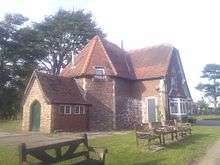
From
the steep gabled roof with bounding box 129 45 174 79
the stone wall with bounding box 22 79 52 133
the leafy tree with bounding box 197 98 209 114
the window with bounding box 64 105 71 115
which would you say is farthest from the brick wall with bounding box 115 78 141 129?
the leafy tree with bounding box 197 98 209 114

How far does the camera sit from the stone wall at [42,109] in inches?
1135

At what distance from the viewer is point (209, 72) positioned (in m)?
86.9

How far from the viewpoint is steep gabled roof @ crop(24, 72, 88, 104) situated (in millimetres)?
29391

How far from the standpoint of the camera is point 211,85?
279 ft

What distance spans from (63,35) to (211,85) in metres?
45.8

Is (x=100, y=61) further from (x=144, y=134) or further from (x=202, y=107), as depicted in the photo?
(x=202, y=107)

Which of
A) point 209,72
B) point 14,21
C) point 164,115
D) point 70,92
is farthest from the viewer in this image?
point 209,72

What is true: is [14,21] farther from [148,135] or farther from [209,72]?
[209,72]

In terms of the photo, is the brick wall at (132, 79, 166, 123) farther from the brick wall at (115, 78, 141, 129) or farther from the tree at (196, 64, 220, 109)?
the tree at (196, 64, 220, 109)

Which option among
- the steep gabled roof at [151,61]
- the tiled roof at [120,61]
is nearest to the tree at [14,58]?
the tiled roof at [120,61]

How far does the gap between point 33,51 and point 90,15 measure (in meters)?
12.1

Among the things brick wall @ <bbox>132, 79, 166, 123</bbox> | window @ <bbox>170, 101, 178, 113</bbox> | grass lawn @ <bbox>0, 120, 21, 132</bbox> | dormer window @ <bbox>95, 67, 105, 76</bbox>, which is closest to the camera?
grass lawn @ <bbox>0, 120, 21, 132</bbox>

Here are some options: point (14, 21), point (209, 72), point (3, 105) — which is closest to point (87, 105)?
point (3, 105)

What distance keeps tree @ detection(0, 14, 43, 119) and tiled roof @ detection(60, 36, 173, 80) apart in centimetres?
1730
